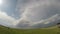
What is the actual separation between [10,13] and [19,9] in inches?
2.3

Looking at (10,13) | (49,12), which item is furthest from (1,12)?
(49,12)

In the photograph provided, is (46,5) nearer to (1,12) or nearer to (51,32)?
(51,32)

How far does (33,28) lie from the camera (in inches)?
30.4

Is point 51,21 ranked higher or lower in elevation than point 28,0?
lower

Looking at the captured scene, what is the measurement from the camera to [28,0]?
81cm

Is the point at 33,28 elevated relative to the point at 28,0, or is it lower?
lower

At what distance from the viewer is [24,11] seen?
0.79 meters

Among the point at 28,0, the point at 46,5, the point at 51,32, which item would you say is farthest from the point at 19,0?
the point at 51,32

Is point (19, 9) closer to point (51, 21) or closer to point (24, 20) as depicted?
point (24, 20)

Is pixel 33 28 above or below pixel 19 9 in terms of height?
below

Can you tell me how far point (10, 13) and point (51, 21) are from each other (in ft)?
0.79

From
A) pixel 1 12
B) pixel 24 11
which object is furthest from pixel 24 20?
pixel 1 12

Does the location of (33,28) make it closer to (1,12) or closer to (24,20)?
(24,20)

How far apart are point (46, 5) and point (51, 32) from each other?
0.16m
